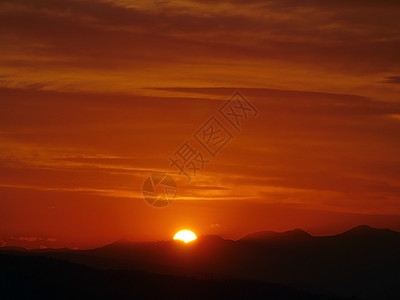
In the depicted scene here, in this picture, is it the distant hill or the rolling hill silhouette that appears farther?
the rolling hill silhouette

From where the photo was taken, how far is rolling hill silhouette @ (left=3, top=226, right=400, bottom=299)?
353 feet

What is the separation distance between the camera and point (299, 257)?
431ft

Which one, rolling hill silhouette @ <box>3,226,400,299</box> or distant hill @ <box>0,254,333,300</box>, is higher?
rolling hill silhouette @ <box>3,226,400,299</box>

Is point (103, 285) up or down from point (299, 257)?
down

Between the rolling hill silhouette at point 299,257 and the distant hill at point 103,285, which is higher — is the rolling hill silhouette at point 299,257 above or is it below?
above

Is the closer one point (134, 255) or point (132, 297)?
point (132, 297)

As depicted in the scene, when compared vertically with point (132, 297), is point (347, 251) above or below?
above

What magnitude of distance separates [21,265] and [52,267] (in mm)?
1792

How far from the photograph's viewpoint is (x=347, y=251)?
461 feet

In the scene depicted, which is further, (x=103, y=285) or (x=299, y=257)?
(x=299, y=257)

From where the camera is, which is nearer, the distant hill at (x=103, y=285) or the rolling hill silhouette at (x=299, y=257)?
the distant hill at (x=103, y=285)

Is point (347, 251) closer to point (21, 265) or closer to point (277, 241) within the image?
point (277, 241)

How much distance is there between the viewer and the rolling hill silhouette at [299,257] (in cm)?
10762

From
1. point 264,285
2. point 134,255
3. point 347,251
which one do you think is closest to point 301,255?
point 347,251
